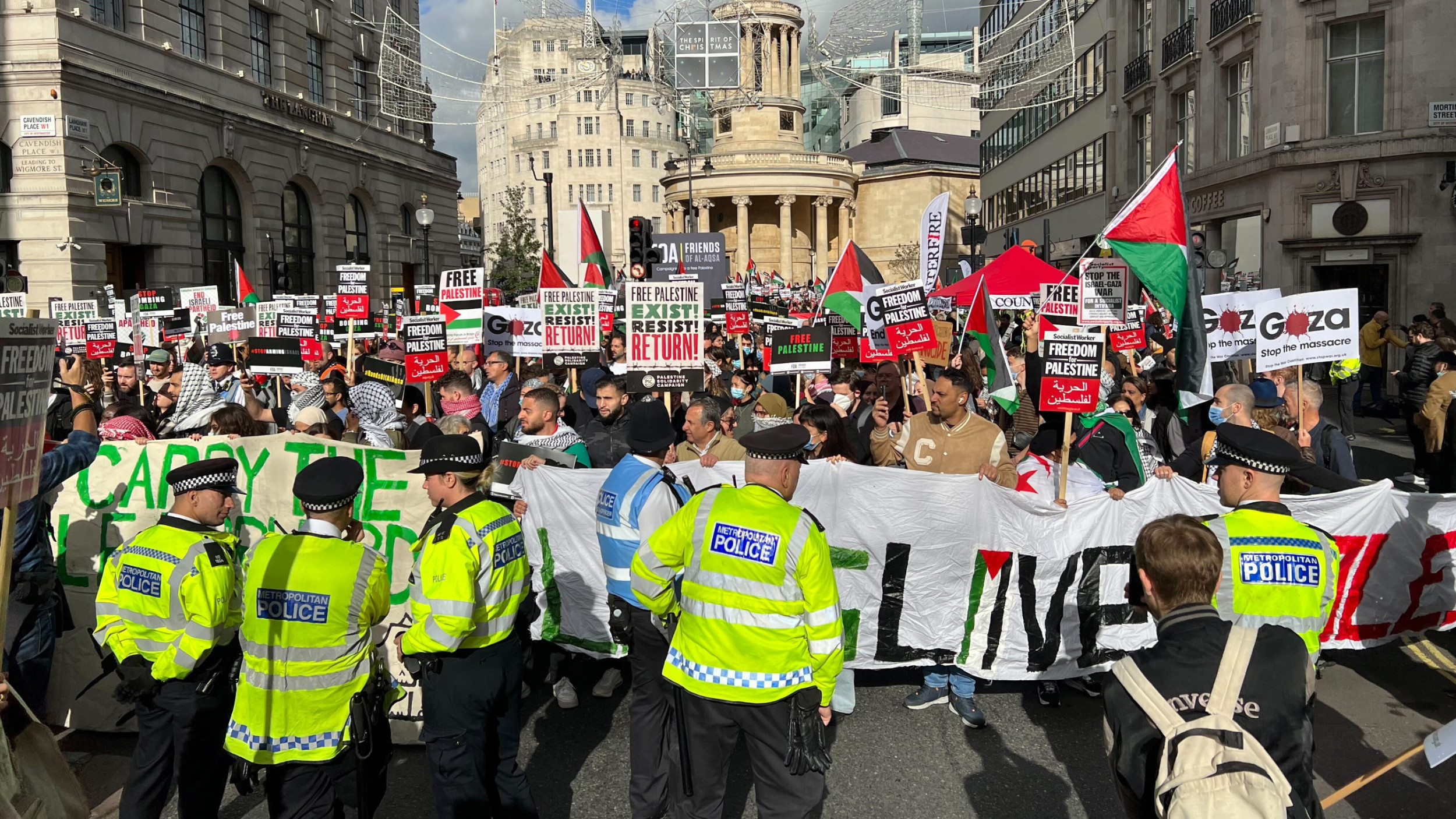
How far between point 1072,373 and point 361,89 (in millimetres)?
42570

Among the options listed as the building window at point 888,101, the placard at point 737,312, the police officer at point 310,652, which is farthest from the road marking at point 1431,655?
the building window at point 888,101

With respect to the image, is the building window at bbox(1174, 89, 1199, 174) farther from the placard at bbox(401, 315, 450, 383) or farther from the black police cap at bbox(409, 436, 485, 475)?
the black police cap at bbox(409, 436, 485, 475)

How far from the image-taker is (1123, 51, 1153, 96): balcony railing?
31.6 m

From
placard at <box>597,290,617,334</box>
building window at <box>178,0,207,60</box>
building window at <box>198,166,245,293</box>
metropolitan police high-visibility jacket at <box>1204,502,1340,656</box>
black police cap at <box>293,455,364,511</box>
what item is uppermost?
building window at <box>178,0,207,60</box>

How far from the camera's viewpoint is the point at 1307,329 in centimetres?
889

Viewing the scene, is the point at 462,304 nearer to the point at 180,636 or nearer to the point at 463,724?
the point at 180,636

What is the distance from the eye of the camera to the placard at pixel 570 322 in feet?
35.7

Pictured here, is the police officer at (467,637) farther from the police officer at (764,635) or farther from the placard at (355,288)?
the placard at (355,288)

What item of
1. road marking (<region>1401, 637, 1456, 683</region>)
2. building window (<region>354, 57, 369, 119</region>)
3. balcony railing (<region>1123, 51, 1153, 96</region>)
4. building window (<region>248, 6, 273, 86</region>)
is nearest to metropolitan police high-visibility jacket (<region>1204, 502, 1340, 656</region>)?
road marking (<region>1401, 637, 1456, 683</region>)

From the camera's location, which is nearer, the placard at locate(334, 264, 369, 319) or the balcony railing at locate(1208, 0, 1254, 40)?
the placard at locate(334, 264, 369, 319)

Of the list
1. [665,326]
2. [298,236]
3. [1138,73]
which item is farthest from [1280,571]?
[298,236]

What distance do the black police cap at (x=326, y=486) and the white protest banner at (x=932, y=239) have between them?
9.15 meters

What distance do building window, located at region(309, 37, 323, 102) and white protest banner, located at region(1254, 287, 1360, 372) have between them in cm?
3789

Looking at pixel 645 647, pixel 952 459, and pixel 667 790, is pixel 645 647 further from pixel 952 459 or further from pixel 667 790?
pixel 952 459
